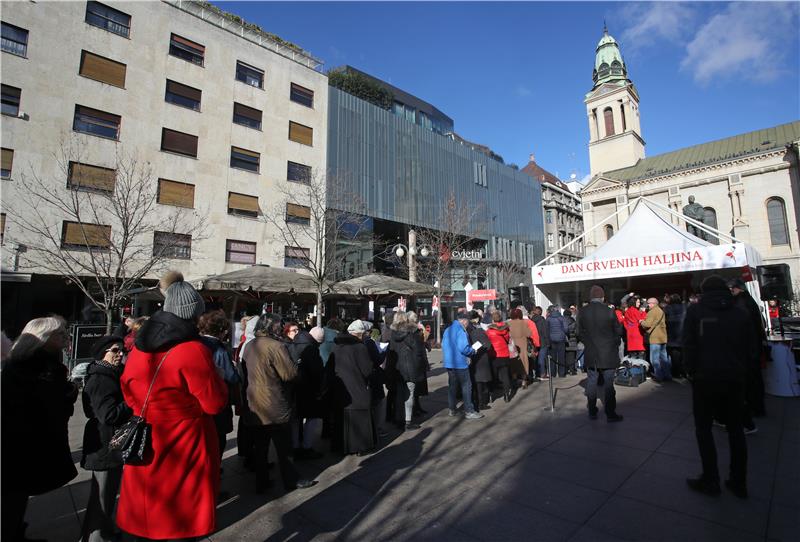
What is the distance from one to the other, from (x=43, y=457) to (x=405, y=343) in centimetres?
451

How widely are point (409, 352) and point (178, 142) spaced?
19247 millimetres

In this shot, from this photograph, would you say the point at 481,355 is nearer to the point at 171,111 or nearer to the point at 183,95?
the point at 171,111

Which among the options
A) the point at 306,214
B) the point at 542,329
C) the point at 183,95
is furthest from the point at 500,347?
the point at 183,95

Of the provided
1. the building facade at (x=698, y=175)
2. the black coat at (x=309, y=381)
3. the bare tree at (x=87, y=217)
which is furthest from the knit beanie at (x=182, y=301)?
the building facade at (x=698, y=175)

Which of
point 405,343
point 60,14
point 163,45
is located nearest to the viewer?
point 405,343

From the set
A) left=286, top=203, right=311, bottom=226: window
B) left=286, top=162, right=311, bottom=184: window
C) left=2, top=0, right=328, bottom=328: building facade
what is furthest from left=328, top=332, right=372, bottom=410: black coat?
left=286, top=162, right=311, bottom=184: window

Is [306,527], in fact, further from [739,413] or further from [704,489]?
[739,413]

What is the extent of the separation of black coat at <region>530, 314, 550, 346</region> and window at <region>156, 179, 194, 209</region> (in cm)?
1763

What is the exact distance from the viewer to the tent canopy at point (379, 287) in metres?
12.7

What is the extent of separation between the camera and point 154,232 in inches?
717

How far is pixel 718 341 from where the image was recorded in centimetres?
367

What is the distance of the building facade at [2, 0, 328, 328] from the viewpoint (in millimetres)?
16000

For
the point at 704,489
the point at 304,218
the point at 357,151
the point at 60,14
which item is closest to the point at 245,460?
the point at 704,489

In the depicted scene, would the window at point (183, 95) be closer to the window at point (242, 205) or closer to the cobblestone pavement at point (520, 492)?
the window at point (242, 205)
